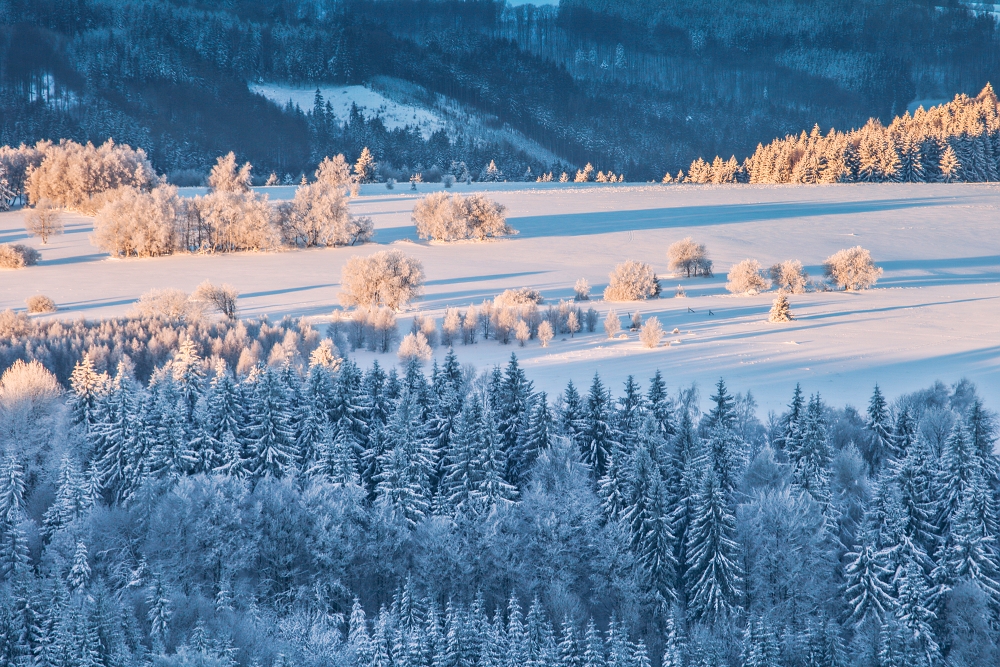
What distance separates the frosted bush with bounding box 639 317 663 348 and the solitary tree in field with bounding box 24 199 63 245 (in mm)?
36473

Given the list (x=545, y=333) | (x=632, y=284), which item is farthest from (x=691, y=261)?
(x=545, y=333)

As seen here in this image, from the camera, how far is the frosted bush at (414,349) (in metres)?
30.4

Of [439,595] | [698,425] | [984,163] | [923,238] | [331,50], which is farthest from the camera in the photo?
[331,50]

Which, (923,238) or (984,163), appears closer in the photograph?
(923,238)

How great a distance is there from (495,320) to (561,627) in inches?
682

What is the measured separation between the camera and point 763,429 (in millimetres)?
24156

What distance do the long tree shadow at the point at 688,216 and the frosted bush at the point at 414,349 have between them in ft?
88.2

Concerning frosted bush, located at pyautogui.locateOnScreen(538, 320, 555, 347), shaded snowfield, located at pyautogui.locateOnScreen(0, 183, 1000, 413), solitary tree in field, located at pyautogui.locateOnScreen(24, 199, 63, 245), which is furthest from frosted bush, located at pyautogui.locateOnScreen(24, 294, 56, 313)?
frosted bush, located at pyautogui.locateOnScreen(538, 320, 555, 347)

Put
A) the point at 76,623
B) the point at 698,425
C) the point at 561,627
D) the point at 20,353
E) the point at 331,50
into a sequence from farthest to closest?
the point at 331,50 → the point at 20,353 → the point at 698,425 → the point at 561,627 → the point at 76,623

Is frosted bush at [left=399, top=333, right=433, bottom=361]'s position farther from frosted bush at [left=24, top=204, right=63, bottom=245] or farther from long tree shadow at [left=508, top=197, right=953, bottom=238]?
frosted bush at [left=24, top=204, right=63, bottom=245]

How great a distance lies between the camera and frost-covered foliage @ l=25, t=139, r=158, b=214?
200ft

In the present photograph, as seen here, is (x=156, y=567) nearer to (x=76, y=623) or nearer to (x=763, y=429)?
(x=76, y=623)

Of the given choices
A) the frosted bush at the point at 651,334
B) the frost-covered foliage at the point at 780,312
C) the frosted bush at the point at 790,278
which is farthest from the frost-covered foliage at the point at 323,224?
the frost-covered foliage at the point at 780,312

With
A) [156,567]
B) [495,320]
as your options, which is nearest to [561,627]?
[156,567]
